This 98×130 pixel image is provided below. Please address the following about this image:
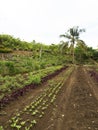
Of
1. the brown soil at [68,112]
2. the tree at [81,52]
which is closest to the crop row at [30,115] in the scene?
the brown soil at [68,112]

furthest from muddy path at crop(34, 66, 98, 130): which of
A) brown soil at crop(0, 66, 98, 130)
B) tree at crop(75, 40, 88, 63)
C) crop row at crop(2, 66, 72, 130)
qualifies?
tree at crop(75, 40, 88, 63)

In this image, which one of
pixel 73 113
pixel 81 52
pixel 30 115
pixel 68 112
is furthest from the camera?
pixel 81 52

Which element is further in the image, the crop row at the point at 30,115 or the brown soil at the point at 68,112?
the brown soil at the point at 68,112

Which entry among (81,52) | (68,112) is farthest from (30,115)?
(81,52)

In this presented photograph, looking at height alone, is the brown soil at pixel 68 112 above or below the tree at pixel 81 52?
below

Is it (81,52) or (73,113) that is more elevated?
(81,52)

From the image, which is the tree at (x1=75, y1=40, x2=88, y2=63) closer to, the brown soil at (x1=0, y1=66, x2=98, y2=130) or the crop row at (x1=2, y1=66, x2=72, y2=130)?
the brown soil at (x1=0, y1=66, x2=98, y2=130)

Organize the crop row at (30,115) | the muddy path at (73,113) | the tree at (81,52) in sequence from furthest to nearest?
the tree at (81,52) → the muddy path at (73,113) → the crop row at (30,115)

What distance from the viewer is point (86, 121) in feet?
22.2

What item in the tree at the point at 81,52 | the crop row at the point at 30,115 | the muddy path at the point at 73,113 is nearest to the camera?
the crop row at the point at 30,115

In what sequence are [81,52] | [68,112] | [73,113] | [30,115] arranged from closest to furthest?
[30,115] → [73,113] → [68,112] → [81,52]

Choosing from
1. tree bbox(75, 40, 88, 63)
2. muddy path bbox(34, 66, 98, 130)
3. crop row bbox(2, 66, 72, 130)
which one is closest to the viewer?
crop row bbox(2, 66, 72, 130)

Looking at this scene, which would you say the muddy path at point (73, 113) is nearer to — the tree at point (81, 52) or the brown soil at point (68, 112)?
the brown soil at point (68, 112)

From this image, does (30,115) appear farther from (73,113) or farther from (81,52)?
(81,52)
